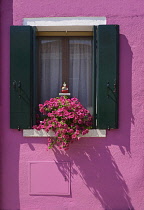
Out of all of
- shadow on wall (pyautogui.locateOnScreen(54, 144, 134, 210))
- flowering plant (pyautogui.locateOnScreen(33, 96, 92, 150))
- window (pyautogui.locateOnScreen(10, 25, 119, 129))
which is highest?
window (pyautogui.locateOnScreen(10, 25, 119, 129))

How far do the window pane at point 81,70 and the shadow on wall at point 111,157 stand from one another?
0.61 meters

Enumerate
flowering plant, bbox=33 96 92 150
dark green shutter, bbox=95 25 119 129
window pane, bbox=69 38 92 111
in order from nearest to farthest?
flowering plant, bbox=33 96 92 150 < dark green shutter, bbox=95 25 119 129 < window pane, bbox=69 38 92 111

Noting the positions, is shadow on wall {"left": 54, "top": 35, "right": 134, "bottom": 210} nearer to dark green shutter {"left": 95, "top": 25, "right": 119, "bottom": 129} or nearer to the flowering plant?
dark green shutter {"left": 95, "top": 25, "right": 119, "bottom": 129}

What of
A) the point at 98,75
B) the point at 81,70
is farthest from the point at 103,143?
the point at 81,70

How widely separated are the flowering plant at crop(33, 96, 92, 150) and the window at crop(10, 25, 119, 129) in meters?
0.25

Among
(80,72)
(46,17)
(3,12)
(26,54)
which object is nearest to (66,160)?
(80,72)

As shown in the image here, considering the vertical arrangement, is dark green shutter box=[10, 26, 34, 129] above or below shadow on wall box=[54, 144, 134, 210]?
above

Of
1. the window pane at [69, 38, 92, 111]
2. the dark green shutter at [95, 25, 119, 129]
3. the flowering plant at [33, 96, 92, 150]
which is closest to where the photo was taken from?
the flowering plant at [33, 96, 92, 150]

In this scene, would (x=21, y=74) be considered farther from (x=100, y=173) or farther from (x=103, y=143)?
(x=100, y=173)

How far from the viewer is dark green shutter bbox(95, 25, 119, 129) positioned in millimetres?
4043

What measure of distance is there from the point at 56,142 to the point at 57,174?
533 mm

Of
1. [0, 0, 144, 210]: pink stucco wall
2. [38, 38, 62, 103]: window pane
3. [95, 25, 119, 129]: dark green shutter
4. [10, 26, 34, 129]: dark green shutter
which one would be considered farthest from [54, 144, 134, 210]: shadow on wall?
[38, 38, 62, 103]: window pane

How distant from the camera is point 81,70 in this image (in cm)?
447

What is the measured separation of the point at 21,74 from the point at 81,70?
3.48 feet
